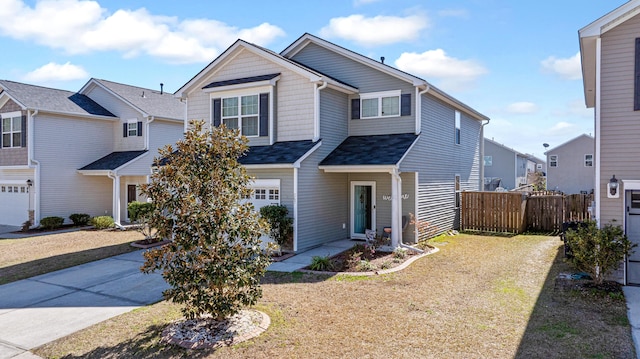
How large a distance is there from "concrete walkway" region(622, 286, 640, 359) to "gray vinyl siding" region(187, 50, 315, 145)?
9526 mm

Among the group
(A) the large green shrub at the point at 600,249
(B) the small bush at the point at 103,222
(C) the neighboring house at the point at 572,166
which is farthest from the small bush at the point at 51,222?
(C) the neighboring house at the point at 572,166

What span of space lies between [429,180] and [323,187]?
4131 millimetres

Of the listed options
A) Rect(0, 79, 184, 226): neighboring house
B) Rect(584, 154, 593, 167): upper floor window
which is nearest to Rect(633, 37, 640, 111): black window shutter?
Rect(0, 79, 184, 226): neighboring house

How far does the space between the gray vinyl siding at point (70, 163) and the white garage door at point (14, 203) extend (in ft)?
4.59

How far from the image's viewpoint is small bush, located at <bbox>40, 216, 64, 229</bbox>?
19547mm

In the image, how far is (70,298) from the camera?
29.3ft

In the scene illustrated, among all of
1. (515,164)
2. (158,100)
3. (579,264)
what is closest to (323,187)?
(579,264)

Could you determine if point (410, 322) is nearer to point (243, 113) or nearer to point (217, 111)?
point (243, 113)

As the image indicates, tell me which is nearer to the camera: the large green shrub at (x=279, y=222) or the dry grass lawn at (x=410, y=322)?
the dry grass lawn at (x=410, y=322)

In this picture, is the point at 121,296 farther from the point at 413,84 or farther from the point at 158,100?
the point at 158,100

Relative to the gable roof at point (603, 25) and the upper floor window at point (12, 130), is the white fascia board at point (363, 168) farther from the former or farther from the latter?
the upper floor window at point (12, 130)

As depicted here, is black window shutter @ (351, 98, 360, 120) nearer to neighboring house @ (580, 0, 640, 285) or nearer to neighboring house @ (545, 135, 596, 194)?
neighboring house @ (580, 0, 640, 285)

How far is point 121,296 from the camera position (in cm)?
898

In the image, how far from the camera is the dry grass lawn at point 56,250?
11.8 m
